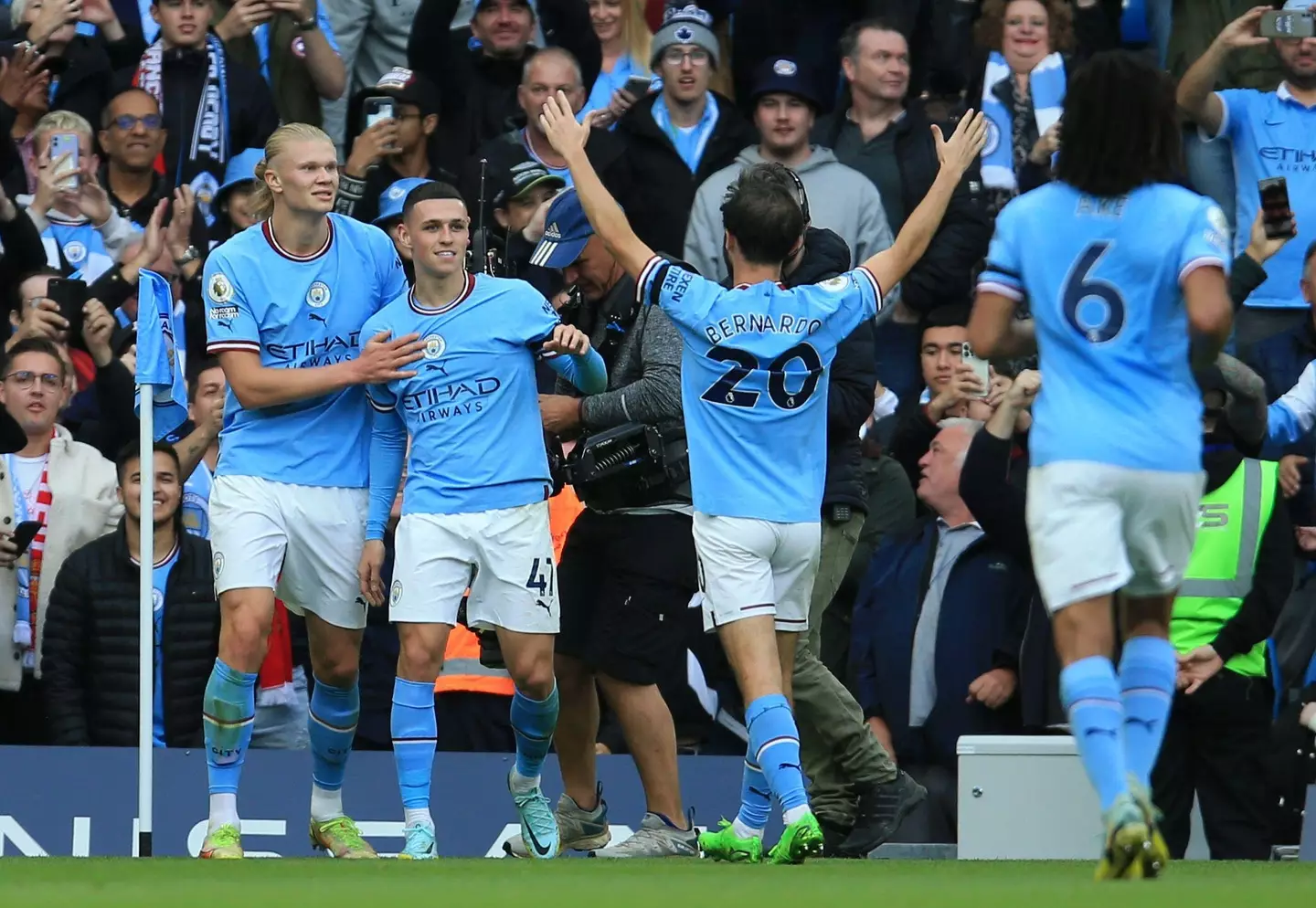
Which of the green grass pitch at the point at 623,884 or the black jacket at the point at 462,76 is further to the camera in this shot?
the black jacket at the point at 462,76

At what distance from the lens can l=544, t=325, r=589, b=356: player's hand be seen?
8.62m

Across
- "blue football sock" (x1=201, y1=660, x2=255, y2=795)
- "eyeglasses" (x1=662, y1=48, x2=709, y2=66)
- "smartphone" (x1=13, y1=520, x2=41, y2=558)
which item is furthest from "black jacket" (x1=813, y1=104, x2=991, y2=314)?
"blue football sock" (x1=201, y1=660, x2=255, y2=795)

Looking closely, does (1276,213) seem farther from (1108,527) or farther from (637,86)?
(1108,527)

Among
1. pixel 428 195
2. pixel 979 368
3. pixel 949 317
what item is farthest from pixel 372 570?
pixel 949 317

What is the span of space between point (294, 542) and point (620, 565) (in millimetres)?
1386

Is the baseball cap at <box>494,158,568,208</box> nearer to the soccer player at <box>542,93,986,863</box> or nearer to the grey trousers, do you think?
the grey trousers

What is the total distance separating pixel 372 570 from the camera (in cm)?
863

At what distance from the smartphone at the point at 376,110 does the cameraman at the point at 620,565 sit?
11.4 feet

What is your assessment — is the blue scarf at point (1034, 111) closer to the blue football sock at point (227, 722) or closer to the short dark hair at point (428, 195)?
the short dark hair at point (428, 195)

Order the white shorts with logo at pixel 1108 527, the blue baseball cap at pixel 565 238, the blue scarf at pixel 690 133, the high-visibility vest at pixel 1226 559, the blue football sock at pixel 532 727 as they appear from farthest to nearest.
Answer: the blue scarf at pixel 690 133
the high-visibility vest at pixel 1226 559
the blue baseball cap at pixel 565 238
the blue football sock at pixel 532 727
the white shorts with logo at pixel 1108 527

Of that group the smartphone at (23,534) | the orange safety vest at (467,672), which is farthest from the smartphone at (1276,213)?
the smartphone at (23,534)

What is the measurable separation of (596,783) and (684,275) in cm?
259

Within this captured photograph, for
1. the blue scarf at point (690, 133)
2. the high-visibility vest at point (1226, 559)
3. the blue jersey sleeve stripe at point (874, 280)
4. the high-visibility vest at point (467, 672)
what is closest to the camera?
the blue jersey sleeve stripe at point (874, 280)

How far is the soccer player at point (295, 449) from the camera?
8.57 m
